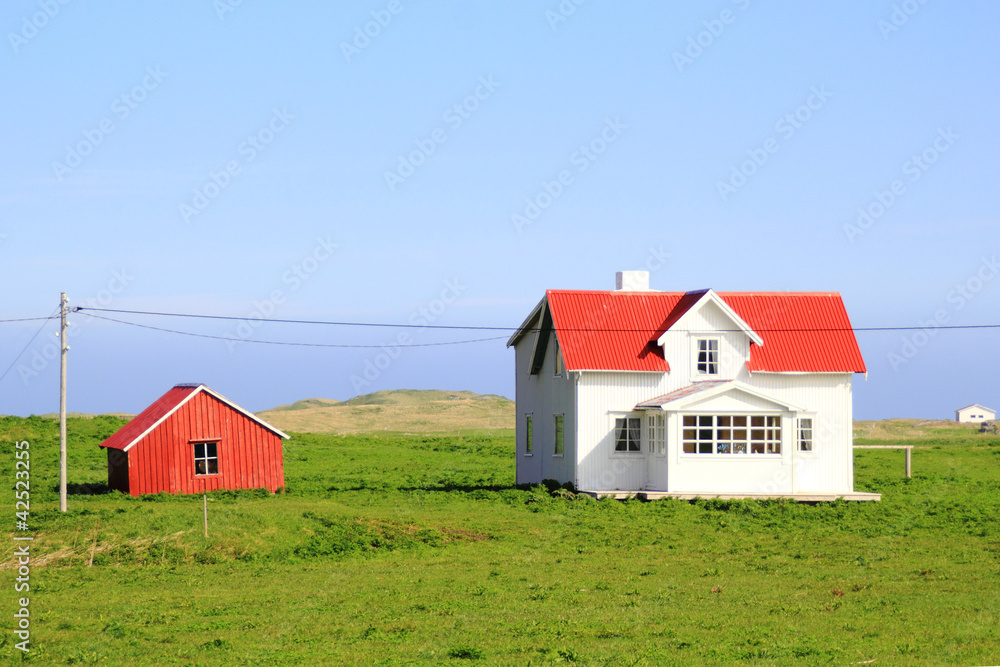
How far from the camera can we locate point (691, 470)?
3428cm

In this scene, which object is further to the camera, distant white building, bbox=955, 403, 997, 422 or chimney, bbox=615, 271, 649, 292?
distant white building, bbox=955, 403, 997, 422

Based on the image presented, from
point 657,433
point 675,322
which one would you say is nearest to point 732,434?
point 657,433

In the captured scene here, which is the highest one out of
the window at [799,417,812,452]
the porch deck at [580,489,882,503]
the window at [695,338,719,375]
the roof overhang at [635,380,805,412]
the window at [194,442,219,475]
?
the window at [695,338,719,375]

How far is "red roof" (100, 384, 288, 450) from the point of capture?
3719cm

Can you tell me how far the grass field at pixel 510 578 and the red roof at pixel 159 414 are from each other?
2.24 metres

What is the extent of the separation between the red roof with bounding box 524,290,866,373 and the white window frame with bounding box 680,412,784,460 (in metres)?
2.54

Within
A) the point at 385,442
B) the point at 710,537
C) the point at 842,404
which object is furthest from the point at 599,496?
the point at 385,442

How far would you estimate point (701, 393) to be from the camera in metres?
34.0

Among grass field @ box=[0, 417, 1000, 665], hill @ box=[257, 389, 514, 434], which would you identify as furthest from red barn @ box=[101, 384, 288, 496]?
hill @ box=[257, 389, 514, 434]

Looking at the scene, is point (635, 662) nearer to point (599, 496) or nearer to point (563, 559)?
point (563, 559)

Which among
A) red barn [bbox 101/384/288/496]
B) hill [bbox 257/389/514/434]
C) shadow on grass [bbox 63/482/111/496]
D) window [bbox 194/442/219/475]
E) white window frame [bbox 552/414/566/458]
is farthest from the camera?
hill [bbox 257/389/514/434]

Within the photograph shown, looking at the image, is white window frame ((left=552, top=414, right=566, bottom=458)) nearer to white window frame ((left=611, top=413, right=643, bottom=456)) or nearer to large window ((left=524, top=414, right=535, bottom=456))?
white window frame ((left=611, top=413, right=643, bottom=456))

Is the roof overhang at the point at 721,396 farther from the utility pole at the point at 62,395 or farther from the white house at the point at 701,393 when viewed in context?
the utility pole at the point at 62,395

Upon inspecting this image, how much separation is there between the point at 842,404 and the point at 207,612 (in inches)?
1002
